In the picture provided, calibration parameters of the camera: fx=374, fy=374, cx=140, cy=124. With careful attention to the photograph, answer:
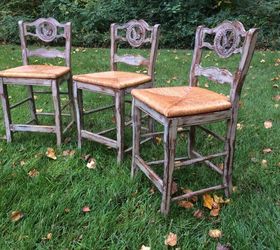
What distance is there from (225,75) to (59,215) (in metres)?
1.32

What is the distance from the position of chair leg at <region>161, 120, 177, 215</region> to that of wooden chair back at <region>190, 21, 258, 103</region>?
17.4 inches

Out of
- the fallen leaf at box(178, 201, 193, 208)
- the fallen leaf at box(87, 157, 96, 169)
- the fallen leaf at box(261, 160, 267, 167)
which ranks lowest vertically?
the fallen leaf at box(178, 201, 193, 208)

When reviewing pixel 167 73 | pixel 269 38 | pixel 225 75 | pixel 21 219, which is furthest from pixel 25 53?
pixel 269 38

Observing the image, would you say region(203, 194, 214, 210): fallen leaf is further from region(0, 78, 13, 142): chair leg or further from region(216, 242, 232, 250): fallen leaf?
region(0, 78, 13, 142): chair leg

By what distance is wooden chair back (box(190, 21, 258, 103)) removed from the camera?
6.88 ft

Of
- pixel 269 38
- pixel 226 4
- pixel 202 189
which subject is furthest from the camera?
pixel 226 4

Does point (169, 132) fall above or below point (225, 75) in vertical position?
below

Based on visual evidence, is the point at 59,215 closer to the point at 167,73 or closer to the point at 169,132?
the point at 169,132

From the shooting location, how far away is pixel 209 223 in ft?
7.27

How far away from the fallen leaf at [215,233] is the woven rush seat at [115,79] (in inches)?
45.6

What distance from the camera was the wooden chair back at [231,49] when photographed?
82.6 inches

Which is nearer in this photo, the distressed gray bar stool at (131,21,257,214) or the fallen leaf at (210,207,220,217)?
the distressed gray bar stool at (131,21,257,214)

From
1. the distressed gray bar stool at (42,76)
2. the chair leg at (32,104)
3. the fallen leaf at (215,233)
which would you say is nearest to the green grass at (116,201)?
the fallen leaf at (215,233)

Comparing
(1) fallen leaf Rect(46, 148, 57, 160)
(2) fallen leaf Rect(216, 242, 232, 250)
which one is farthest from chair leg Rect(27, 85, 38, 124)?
(2) fallen leaf Rect(216, 242, 232, 250)
